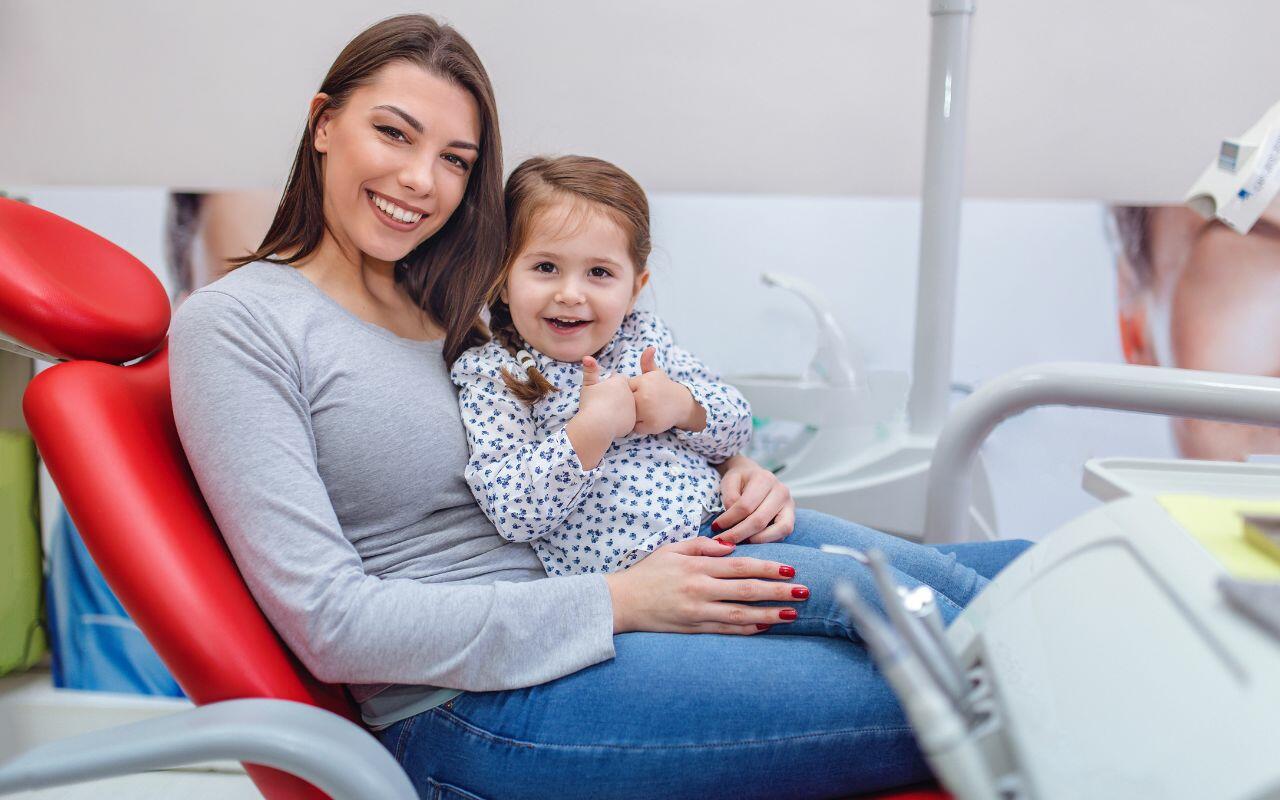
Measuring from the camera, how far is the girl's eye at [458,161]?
1.13m

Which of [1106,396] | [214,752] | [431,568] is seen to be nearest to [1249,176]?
[1106,396]

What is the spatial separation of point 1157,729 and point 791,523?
2.22 ft

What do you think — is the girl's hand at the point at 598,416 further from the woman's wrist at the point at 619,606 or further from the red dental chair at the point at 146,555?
the red dental chair at the point at 146,555

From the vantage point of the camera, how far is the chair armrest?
0.71 metres

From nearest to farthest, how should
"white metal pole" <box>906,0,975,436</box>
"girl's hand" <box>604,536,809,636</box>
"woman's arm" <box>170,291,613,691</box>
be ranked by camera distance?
"woman's arm" <box>170,291,613,691</box> < "girl's hand" <box>604,536,809,636</box> < "white metal pole" <box>906,0,975,436</box>

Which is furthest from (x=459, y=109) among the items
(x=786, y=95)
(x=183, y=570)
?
(x=786, y=95)

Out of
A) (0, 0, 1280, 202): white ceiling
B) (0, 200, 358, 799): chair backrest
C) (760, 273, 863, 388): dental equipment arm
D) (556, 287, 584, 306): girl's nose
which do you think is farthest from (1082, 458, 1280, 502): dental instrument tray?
(0, 0, 1280, 202): white ceiling

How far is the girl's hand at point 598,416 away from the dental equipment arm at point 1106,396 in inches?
15.8

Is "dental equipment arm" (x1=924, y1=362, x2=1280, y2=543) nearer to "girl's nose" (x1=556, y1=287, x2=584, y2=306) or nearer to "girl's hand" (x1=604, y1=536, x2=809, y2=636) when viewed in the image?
"girl's hand" (x1=604, y1=536, x2=809, y2=636)

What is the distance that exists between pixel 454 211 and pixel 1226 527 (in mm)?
928

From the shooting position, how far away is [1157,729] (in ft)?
1.59

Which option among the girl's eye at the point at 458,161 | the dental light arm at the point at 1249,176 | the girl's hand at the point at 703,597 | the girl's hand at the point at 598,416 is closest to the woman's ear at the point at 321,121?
the girl's eye at the point at 458,161

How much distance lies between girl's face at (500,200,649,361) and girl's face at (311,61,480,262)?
0.42 ft

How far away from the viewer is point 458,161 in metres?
1.15
